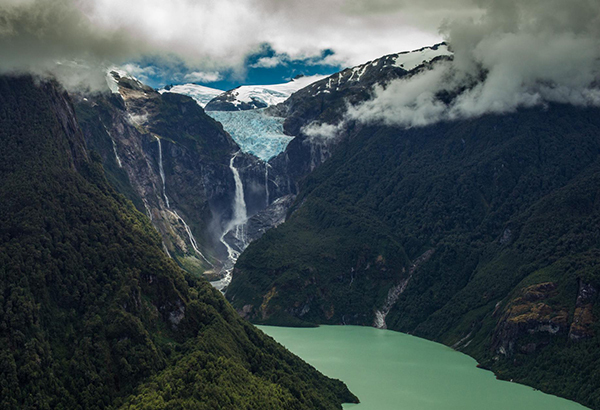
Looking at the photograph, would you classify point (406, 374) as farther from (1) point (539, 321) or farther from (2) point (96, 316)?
(2) point (96, 316)

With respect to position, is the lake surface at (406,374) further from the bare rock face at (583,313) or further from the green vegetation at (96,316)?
the bare rock face at (583,313)

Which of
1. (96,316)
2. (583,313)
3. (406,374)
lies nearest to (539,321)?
(583,313)

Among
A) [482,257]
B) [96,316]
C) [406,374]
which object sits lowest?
[406,374]

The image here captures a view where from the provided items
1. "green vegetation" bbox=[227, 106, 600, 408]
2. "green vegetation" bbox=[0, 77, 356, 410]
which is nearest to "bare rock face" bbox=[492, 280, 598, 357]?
"green vegetation" bbox=[227, 106, 600, 408]

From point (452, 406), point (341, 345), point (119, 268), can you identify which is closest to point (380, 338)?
point (341, 345)

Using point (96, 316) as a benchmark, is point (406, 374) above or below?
below

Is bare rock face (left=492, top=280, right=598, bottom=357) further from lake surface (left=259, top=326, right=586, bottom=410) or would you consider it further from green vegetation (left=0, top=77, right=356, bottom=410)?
green vegetation (left=0, top=77, right=356, bottom=410)

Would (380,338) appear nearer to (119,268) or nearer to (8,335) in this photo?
(119,268)
